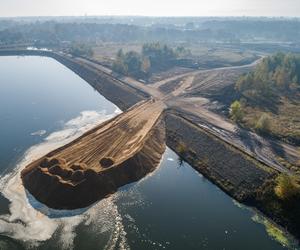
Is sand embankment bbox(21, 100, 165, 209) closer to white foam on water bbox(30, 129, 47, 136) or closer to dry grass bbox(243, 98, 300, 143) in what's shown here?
white foam on water bbox(30, 129, 47, 136)

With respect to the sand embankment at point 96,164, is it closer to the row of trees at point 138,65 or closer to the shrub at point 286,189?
the shrub at point 286,189

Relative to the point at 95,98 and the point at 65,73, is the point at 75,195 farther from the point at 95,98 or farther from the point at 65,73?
Result: the point at 65,73

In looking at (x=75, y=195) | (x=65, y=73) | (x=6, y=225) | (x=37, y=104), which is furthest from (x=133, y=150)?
(x=65, y=73)

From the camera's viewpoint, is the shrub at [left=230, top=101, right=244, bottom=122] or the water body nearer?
the water body

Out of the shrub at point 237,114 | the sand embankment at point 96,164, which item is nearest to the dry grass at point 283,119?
the shrub at point 237,114

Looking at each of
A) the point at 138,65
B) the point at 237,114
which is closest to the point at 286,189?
the point at 237,114

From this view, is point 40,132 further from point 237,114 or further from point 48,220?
point 237,114

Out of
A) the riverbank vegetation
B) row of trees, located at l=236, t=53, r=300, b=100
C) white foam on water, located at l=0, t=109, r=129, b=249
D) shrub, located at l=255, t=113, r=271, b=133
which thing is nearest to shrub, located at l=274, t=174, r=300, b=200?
white foam on water, located at l=0, t=109, r=129, b=249
